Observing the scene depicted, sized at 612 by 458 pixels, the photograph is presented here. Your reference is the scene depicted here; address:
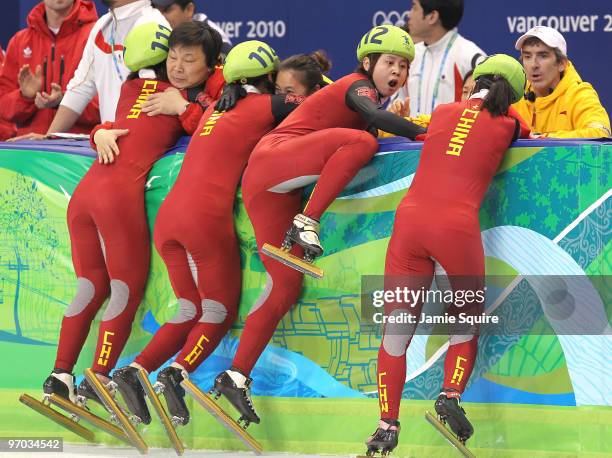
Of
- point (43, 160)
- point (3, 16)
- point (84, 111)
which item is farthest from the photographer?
point (3, 16)

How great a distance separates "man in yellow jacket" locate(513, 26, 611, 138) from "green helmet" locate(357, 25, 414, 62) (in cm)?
92

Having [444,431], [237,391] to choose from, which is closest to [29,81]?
[237,391]

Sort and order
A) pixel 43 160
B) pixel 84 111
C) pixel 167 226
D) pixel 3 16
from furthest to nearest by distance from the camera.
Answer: pixel 3 16, pixel 84 111, pixel 43 160, pixel 167 226

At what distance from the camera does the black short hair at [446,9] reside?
9414 millimetres

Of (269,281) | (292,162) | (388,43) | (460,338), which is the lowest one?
(460,338)

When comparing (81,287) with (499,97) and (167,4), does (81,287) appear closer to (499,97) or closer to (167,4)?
(167,4)

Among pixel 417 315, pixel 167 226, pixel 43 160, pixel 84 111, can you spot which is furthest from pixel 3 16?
pixel 417 315

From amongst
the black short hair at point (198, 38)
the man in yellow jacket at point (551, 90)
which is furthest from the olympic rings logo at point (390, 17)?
the black short hair at point (198, 38)

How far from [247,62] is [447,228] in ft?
4.80

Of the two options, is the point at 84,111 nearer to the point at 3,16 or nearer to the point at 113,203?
the point at 113,203

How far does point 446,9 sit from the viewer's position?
30.9 feet

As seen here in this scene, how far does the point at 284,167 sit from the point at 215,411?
1199 mm

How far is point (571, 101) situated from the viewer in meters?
8.21

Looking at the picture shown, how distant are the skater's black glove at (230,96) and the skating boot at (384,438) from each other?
1797 mm
